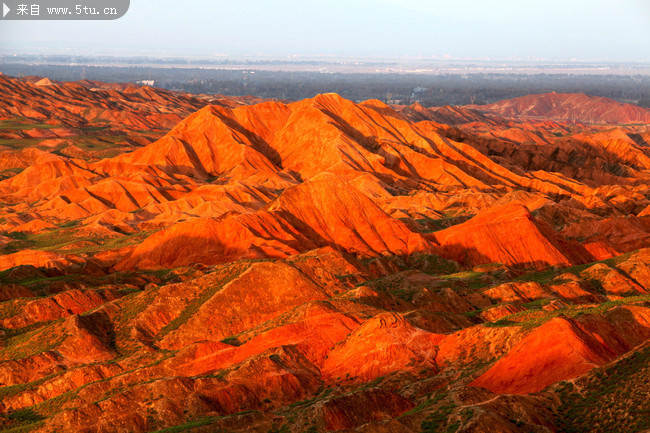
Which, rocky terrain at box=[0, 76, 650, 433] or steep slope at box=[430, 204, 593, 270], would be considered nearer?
rocky terrain at box=[0, 76, 650, 433]

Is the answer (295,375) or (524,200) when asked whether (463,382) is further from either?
(524,200)

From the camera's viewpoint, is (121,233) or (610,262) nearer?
(610,262)

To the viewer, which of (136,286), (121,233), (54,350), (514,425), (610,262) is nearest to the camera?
(514,425)

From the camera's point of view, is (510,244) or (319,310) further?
(510,244)

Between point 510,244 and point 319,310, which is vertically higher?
point 319,310

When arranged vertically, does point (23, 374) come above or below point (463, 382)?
below

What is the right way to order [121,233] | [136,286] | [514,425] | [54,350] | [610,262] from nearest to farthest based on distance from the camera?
[514,425]
[54,350]
[136,286]
[610,262]
[121,233]

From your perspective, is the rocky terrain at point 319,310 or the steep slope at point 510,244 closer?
the rocky terrain at point 319,310

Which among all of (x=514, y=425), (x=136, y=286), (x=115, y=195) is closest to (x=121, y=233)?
(x=115, y=195)
